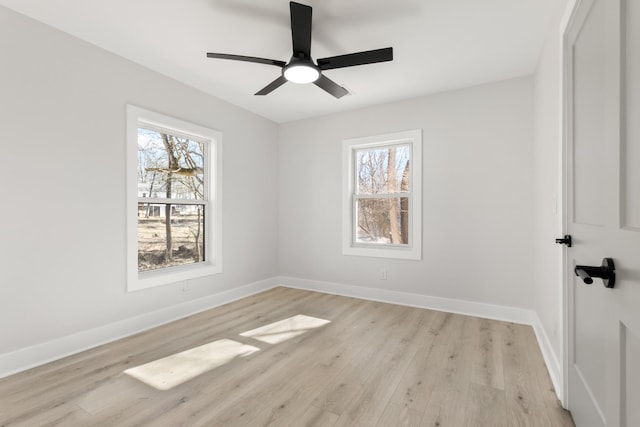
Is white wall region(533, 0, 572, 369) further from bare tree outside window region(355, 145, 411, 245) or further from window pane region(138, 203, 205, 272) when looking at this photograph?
window pane region(138, 203, 205, 272)

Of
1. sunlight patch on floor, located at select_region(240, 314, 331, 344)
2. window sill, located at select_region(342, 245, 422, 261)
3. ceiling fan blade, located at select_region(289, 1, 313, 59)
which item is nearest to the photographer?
ceiling fan blade, located at select_region(289, 1, 313, 59)

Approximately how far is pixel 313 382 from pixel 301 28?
7.94 feet

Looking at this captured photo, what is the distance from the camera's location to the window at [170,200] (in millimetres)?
2932

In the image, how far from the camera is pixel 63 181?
2.43 metres

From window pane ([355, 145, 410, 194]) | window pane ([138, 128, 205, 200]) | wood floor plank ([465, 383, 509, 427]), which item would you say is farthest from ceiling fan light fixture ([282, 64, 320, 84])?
wood floor plank ([465, 383, 509, 427])

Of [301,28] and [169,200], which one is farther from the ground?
[301,28]

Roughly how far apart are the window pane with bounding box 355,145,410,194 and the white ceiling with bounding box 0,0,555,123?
919 millimetres

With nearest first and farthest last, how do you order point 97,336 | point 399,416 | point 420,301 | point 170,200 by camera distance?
Result: point 399,416, point 97,336, point 170,200, point 420,301

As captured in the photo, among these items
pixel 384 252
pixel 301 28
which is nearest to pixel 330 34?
pixel 301 28

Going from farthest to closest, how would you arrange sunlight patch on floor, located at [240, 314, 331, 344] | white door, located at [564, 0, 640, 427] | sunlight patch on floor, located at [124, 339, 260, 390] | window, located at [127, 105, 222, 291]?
window, located at [127, 105, 222, 291]
sunlight patch on floor, located at [240, 314, 331, 344]
sunlight patch on floor, located at [124, 339, 260, 390]
white door, located at [564, 0, 640, 427]

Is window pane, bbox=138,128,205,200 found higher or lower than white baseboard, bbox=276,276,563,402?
higher

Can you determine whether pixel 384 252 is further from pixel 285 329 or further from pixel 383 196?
pixel 285 329

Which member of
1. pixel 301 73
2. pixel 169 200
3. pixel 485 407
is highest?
pixel 301 73

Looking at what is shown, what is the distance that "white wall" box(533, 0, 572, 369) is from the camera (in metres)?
1.90
